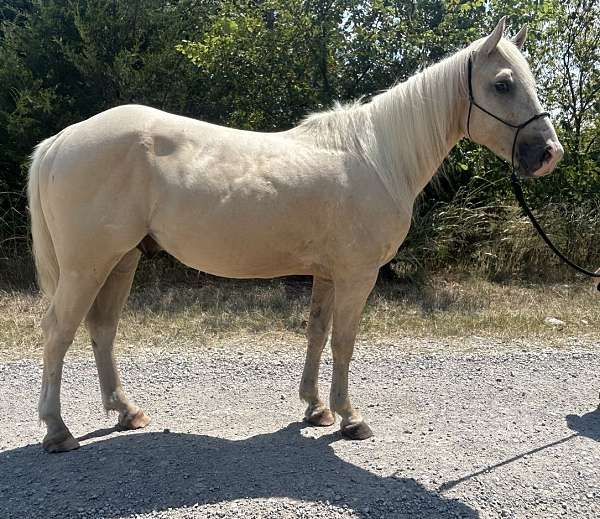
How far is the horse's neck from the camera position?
3012 millimetres

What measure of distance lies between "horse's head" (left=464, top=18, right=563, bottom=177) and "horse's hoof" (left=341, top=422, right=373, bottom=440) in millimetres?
1736

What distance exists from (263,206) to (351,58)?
4979 mm

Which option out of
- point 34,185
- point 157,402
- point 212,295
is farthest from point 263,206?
point 212,295

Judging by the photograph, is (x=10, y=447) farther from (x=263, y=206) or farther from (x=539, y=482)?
(x=539, y=482)

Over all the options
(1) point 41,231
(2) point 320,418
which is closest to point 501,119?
(2) point 320,418

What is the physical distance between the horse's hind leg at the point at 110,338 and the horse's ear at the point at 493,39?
235 cm

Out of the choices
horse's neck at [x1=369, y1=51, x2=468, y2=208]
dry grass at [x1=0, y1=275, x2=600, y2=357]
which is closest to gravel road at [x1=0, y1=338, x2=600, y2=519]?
dry grass at [x1=0, y1=275, x2=600, y2=357]

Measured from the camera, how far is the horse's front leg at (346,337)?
3.04 metres

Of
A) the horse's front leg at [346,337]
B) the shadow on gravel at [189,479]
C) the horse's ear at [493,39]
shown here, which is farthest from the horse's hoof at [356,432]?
the horse's ear at [493,39]

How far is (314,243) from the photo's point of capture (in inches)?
118

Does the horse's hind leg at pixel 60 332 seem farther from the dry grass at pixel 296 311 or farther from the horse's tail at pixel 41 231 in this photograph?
the dry grass at pixel 296 311

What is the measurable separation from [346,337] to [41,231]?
1871 millimetres

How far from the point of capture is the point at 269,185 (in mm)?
2877

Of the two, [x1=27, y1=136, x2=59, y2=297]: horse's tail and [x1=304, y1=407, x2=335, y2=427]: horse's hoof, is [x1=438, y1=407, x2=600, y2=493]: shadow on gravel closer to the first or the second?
[x1=304, y1=407, x2=335, y2=427]: horse's hoof
